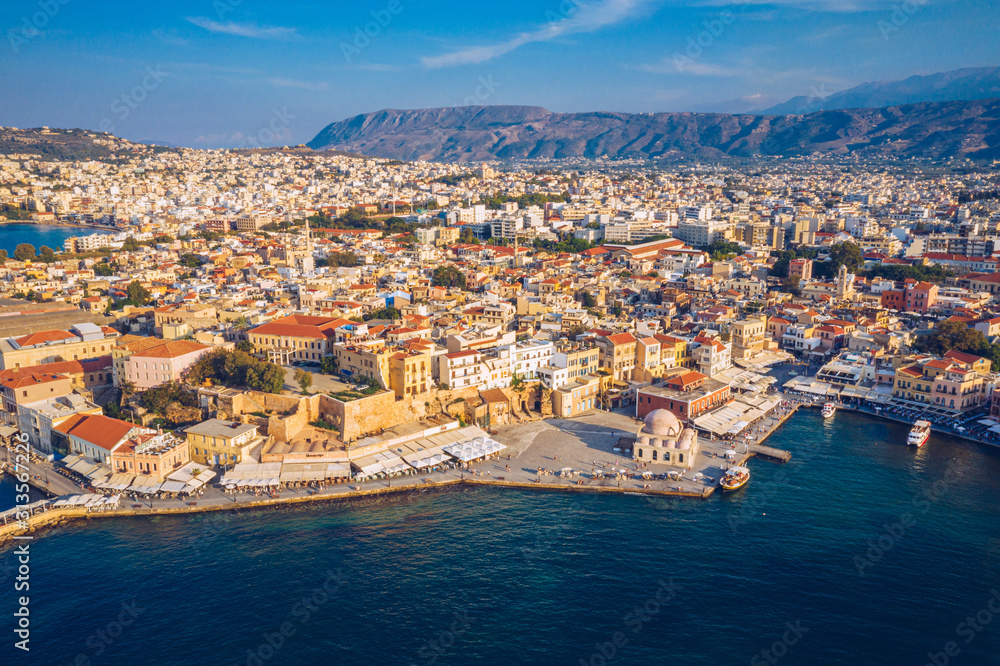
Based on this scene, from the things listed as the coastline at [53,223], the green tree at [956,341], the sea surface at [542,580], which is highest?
the coastline at [53,223]

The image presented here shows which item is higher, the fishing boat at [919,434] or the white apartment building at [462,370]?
the white apartment building at [462,370]

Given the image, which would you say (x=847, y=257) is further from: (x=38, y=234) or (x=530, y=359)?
(x=38, y=234)

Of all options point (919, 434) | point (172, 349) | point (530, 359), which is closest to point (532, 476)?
point (530, 359)

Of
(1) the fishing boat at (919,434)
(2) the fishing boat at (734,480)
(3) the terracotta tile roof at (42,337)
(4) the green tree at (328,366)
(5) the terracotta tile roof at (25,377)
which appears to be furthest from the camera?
(3) the terracotta tile roof at (42,337)

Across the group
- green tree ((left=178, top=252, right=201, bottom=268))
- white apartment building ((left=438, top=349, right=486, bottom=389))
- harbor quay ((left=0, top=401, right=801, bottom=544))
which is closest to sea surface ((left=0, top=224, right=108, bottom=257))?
green tree ((left=178, top=252, right=201, bottom=268))

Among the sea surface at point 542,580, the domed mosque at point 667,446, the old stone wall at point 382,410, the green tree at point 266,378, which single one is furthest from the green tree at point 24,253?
the domed mosque at point 667,446

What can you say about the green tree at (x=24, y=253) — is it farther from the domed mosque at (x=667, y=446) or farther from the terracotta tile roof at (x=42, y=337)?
the domed mosque at (x=667, y=446)

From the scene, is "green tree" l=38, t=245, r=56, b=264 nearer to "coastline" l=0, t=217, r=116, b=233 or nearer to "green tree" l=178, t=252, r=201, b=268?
"green tree" l=178, t=252, r=201, b=268

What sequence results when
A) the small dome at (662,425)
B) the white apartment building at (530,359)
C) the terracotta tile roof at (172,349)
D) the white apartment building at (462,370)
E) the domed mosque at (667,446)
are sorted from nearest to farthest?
the domed mosque at (667,446) < the small dome at (662,425) < the terracotta tile roof at (172,349) < the white apartment building at (462,370) < the white apartment building at (530,359)
